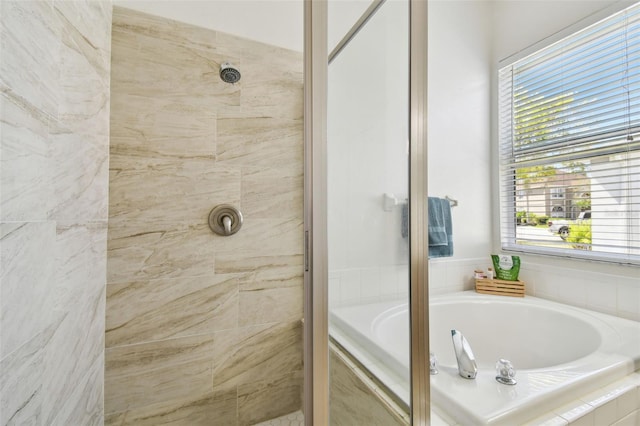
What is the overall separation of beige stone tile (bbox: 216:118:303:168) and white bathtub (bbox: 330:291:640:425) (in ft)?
3.01

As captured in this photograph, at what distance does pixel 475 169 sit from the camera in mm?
1854

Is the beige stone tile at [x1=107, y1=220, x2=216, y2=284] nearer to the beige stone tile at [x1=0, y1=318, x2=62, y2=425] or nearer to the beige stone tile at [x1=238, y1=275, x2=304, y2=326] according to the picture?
the beige stone tile at [x1=238, y1=275, x2=304, y2=326]

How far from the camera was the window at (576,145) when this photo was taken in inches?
52.7

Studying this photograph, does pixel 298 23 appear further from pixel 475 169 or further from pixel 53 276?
pixel 53 276

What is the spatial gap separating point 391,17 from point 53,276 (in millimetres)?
1071

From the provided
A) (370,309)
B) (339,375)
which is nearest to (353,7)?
(370,309)

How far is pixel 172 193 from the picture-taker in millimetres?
1223

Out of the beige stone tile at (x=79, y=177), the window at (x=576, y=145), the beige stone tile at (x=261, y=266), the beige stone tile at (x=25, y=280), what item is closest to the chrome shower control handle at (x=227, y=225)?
the beige stone tile at (x=261, y=266)

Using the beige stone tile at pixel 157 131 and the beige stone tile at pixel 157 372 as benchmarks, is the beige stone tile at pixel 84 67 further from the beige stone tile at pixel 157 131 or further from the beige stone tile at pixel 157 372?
the beige stone tile at pixel 157 372

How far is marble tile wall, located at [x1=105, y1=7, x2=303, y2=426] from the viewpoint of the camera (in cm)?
116

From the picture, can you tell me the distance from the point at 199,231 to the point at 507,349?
1772 mm

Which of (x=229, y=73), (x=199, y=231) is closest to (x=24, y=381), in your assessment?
(x=199, y=231)

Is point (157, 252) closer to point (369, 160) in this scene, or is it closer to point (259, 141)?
point (259, 141)

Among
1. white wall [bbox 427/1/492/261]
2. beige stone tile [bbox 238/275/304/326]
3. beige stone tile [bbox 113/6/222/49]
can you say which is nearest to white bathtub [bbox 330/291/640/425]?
white wall [bbox 427/1/492/261]
